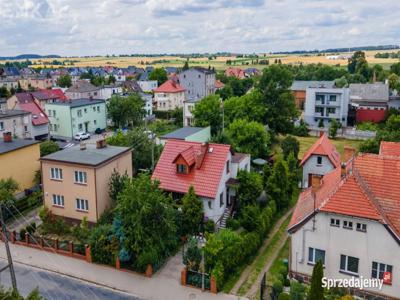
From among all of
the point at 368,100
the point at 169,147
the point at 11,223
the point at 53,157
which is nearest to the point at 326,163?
the point at 169,147

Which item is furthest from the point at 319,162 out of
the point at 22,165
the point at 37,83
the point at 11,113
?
the point at 37,83

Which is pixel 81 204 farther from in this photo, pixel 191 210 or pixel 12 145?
pixel 12 145

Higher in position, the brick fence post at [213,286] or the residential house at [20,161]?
the residential house at [20,161]

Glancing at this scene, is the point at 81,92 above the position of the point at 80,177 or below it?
above

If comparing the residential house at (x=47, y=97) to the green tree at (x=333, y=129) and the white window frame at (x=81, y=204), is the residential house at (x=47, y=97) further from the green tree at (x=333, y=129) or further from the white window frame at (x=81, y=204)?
the green tree at (x=333, y=129)

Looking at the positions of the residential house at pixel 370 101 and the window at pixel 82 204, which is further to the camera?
the residential house at pixel 370 101

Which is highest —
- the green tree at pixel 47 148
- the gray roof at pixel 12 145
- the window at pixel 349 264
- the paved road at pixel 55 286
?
the gray roof at pixel 12 145

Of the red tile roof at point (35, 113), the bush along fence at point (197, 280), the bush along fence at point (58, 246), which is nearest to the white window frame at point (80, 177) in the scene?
the bush along fence at point (58, 246)

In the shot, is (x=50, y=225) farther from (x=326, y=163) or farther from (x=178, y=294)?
(x=326, y=163)
